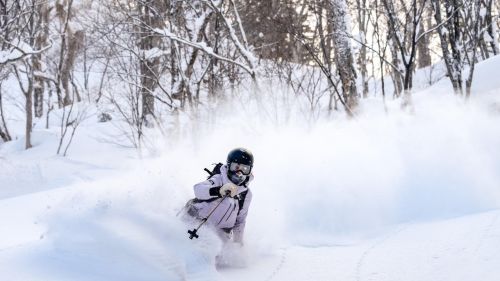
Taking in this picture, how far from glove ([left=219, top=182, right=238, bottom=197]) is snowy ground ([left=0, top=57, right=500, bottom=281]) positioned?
39 centimetres

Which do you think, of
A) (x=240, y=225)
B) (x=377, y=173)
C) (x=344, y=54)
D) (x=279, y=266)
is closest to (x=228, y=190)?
(x=240, y=225)

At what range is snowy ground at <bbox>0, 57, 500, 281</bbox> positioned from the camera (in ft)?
13.0

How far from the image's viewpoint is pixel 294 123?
12.5 meters

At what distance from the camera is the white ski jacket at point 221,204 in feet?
14.8

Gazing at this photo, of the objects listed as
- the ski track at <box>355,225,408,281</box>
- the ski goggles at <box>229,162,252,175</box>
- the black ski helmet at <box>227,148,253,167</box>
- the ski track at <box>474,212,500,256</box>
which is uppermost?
the black ski helmet at <box>227,148,253,167</box>

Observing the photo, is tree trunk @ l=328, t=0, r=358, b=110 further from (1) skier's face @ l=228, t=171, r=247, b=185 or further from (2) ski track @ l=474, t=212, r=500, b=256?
(1) skier's face @ l=228, t=171, r=247, b=185

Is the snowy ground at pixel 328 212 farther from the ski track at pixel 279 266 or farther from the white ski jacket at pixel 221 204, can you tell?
the white ski jacket at pixel 221 204

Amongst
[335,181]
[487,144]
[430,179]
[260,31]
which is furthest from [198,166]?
[260,31]

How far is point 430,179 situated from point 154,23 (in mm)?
8857

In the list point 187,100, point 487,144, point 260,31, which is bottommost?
point 487,144

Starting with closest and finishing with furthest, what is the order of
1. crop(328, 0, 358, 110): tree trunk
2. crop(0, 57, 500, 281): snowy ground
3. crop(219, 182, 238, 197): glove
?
crop(0, 57, 500, 281): snowy ground, crop(219, 182, 238, 197): glove, crop(328, 0, 358, 110): tree trunk

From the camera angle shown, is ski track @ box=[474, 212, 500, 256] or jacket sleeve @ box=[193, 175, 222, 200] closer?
ski track @ box=[474, 212, 500, 256]

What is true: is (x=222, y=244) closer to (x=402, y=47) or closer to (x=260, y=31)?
(x=402, y=47)

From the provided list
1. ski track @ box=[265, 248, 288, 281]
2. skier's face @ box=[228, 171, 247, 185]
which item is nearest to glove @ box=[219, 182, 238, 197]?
skier's face @ box=[228, 171, 247, 185]
